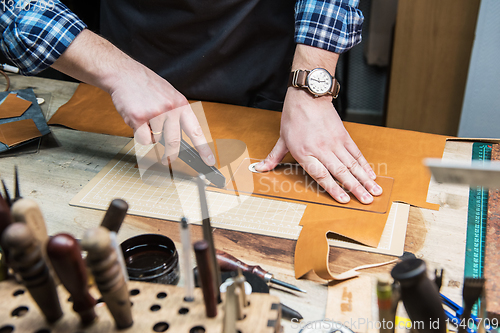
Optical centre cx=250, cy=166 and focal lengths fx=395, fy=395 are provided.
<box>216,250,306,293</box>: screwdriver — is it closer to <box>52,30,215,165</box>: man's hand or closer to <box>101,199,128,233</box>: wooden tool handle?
<box>101,199,128,233</box>: wooden tool handle

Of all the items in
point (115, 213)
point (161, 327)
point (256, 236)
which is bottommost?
point (256, 236)

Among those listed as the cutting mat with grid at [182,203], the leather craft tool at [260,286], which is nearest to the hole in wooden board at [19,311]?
the leather craft tool at [260,286]

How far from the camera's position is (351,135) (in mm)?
1103

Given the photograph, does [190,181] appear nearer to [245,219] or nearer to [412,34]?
A: [245,219]

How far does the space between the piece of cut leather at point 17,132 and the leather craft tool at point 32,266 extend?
2.51 ft

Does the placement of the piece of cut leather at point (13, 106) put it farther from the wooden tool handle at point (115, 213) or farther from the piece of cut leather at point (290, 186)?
the wooden tool handle at point (115, 213)

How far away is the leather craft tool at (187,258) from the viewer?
0.39 metres

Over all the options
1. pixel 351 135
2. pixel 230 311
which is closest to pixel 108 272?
pixel 230 311

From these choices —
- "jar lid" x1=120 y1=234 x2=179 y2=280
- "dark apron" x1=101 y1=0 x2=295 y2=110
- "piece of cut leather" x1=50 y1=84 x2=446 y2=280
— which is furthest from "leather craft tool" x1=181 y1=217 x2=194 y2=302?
"dark apron" x1=101 y1=0 x2=295 y2=110

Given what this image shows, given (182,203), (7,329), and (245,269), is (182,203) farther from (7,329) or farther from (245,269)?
(7,329)

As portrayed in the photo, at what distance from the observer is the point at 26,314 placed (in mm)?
443

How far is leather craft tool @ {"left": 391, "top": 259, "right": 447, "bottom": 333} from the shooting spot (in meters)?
0.37

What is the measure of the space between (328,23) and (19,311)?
914 mm

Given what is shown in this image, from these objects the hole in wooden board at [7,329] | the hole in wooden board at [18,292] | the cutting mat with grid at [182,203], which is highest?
the hole in wooden board at [18,292]
